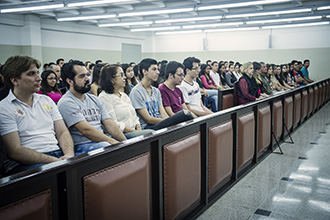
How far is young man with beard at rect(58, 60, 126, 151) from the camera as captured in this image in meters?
2.37

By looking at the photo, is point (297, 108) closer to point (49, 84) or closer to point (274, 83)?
point (274, 83)

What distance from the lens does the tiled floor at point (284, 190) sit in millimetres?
2400

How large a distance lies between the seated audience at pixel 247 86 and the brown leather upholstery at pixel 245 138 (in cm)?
154

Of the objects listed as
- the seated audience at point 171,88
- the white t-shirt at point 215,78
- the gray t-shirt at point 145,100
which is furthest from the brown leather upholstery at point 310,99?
the gray t-shirt at point 145,100

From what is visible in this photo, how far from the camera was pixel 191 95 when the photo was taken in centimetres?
421

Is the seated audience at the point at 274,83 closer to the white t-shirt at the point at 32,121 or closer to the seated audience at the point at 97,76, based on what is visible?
the seated audience at the point at 97,76

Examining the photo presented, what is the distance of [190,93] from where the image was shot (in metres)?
4.18

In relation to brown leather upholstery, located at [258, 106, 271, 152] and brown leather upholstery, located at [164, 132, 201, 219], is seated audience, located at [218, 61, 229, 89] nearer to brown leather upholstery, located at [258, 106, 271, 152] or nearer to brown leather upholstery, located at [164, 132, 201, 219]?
brown leather upholstery, located at [258, 106, 271, 152]

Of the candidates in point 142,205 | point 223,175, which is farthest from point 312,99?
point 142,205

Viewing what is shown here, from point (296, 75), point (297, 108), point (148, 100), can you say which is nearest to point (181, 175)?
point (148, 100)

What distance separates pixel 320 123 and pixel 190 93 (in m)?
3.53

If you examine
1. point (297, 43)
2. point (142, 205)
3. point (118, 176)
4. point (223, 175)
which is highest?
point (297, 43)

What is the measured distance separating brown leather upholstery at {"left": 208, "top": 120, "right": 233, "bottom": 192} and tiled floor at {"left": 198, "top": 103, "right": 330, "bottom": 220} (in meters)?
0.20

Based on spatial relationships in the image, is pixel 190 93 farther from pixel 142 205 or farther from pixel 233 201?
pixel 142 205
